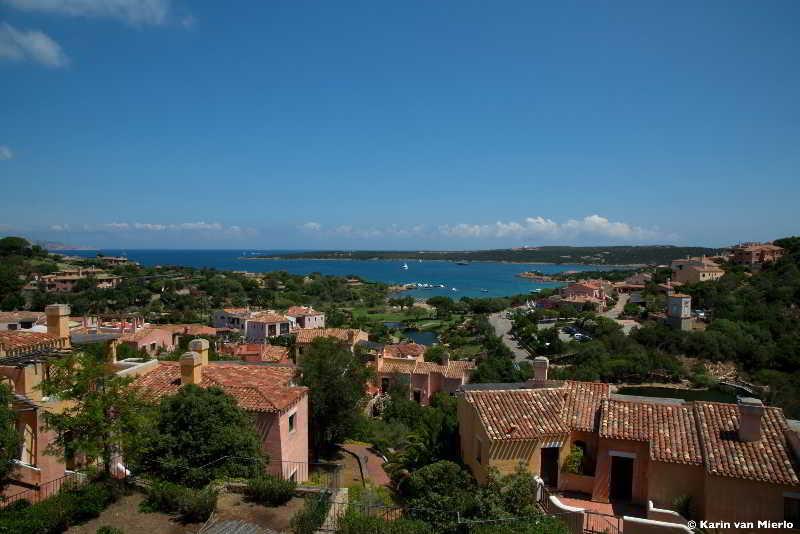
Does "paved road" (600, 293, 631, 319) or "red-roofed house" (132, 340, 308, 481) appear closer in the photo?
"red-roofed house" (132, 340, 308, 481)

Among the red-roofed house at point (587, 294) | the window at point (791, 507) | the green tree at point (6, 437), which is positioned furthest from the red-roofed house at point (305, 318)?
the window at point (791, 507)

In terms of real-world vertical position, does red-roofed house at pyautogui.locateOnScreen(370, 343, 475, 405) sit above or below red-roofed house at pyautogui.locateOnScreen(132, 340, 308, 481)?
below

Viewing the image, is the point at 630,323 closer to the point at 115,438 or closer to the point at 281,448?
the point at 281,448

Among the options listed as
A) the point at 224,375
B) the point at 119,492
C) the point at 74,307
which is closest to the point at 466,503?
the point at 119,492

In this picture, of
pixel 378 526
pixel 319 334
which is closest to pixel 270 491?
pixel 378 526

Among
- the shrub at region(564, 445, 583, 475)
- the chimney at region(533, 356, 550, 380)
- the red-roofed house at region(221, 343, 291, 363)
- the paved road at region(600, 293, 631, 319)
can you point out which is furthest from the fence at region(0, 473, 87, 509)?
the paved road at region(600, 293, 631, 319)

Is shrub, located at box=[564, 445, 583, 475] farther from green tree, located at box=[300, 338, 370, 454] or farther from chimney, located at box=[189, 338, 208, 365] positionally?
chimney, located at box=[189, 338, 208, 365]

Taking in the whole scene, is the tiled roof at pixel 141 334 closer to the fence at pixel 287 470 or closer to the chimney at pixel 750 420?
the fence at pixel 287 470

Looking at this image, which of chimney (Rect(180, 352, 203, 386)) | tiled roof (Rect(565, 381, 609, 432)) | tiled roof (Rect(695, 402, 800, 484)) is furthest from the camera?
chimney (Rect(180, 352, 203, 386))
